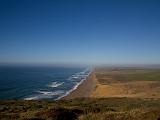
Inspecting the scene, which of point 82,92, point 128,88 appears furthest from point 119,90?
point 82,92

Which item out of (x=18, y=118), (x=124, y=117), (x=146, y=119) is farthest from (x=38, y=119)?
(x=146, y=119)

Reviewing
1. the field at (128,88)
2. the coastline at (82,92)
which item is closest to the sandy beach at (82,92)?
the coastline at (82,92)

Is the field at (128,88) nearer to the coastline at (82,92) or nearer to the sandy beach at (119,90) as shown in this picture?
the sandy beach at (119,90)

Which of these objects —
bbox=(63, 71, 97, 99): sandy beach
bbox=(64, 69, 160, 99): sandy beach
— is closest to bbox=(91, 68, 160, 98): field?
bbox=(64, 69, 160, 99): sandy beach

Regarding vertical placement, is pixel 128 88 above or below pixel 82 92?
above

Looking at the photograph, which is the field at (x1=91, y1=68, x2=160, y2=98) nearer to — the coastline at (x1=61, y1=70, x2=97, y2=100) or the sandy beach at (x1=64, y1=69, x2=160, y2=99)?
the sandy beach at (x1=64, y1=69, x2=160, y2=99)

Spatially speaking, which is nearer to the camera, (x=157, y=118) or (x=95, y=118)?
(x=157, y=118)

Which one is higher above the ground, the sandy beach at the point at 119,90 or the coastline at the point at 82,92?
the sandy beach at the point at 119,90

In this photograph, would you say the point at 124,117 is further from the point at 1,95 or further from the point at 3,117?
the point at 1,95

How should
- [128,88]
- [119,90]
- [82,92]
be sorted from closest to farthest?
[119,90]
[82,92]
[128,88]

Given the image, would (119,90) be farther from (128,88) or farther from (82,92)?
(82,92)

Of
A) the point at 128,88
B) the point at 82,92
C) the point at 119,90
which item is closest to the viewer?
the point at 119,90
